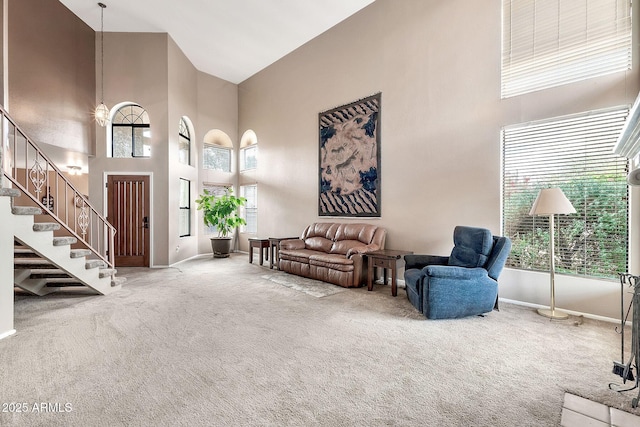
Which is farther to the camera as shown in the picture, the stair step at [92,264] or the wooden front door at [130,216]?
the wooden front door at [130,216]

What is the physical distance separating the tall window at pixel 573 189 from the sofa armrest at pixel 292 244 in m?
3.63

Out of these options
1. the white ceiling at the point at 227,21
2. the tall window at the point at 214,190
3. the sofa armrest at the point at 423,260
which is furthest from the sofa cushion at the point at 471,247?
the tall window at the point at 214,190

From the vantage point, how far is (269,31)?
6613 mm

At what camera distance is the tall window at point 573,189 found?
3525 millimetres

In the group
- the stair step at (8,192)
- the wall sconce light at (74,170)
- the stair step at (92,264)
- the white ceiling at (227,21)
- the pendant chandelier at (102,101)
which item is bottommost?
the stair step at (92,264)

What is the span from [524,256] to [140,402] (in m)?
4.43

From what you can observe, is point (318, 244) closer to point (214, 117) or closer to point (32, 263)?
point (32, 263)

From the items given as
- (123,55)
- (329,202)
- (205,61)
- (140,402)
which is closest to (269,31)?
(205,61)

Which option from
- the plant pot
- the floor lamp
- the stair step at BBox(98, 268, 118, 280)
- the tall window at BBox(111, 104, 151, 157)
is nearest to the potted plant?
the plant pot

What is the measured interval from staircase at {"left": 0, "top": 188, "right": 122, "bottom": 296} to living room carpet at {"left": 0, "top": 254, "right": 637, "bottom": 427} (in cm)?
47

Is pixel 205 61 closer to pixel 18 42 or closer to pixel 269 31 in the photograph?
pixel 269 31

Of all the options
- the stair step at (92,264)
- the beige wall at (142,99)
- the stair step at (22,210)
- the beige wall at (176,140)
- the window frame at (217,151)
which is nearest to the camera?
the stair step at (22,210)

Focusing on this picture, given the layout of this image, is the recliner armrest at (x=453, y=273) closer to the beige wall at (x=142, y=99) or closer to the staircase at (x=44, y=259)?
the staircase at (x=44, y=259)

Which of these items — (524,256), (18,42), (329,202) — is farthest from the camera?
(329,202)
